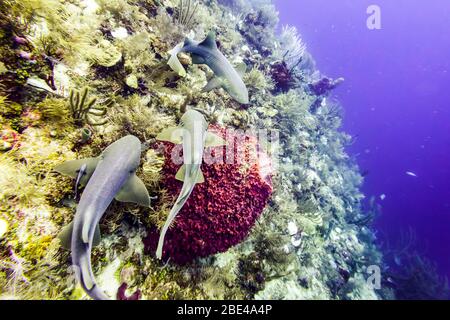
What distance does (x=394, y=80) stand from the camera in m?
116

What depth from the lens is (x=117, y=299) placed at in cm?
262

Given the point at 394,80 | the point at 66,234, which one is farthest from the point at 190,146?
the point at 394,80

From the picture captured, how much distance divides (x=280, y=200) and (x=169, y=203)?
2.85 meters

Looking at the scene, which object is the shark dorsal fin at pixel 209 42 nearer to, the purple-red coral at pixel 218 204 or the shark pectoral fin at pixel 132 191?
the purple-red coral at pixel 218 204

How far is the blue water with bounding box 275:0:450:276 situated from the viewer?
6544cm

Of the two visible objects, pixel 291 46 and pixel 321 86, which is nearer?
pixel 291 46

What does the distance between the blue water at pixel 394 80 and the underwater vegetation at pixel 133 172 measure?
6076 centimetres

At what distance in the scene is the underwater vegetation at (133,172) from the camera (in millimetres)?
2413

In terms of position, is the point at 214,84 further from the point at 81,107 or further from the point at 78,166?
the point at 78,166

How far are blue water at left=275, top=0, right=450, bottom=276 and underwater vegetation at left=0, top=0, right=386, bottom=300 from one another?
60.8 m

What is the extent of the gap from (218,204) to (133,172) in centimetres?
142
